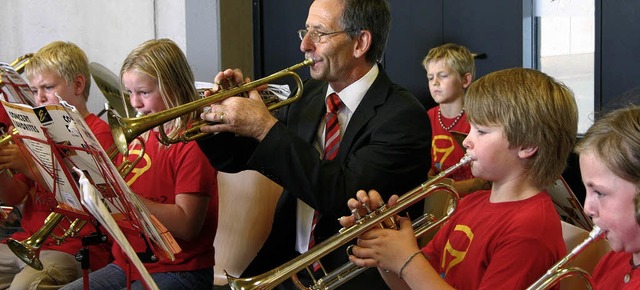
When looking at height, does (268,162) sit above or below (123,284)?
above

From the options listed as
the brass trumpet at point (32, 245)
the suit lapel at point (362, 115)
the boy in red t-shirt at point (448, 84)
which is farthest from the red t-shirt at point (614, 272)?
the boy in red t-shirt at point (448, 84)

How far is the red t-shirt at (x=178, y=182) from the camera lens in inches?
97.7

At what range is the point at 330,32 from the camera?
2400mm

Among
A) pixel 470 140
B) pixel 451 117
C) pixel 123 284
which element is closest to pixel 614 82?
pixel 451 117

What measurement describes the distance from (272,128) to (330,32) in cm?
41

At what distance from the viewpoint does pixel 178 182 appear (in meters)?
2.50

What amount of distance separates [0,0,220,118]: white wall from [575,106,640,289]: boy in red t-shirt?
3.73m

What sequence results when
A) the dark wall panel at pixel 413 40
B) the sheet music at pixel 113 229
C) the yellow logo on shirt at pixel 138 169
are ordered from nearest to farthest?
the sheet music at pixel 113 229 → the yellow logo on shirt at pixel 138 169 → the dark wall panel at pixel 413 40

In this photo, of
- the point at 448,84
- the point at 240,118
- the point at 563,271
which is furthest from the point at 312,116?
the point at 448,84

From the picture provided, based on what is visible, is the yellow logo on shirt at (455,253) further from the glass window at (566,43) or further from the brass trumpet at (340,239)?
the glass window at (566,43)

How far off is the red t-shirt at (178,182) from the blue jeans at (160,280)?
18 mm

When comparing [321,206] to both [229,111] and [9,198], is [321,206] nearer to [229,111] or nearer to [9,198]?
[229,111]

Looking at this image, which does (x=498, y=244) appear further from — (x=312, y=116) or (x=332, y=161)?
(x=312, y=116)

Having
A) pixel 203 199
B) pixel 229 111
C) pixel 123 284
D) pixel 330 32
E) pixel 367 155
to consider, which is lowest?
pixel 123 284
